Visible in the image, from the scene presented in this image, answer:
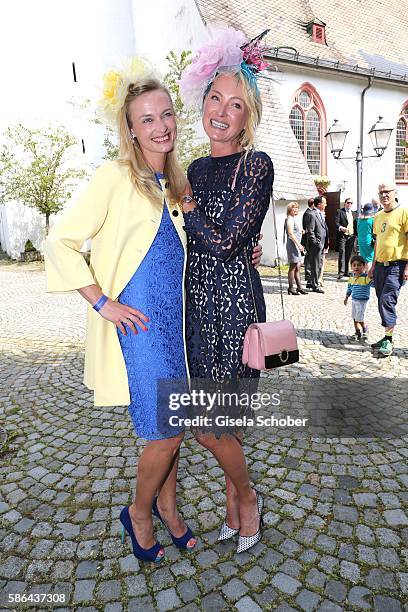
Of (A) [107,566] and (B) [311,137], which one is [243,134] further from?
(B) [311,137]

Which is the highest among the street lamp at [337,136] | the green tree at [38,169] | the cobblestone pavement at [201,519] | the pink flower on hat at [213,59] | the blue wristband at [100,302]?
the green tree at [38,169]

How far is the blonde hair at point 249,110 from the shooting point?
1.80 m

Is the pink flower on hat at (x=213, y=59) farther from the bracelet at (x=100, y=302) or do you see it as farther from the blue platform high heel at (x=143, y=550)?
the blue platform high heel at (x=143, y=550)

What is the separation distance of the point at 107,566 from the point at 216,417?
916 mm

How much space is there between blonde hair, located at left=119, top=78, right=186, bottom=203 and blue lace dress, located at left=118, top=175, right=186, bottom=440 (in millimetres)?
93

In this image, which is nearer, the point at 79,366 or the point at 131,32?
the point at 79,366

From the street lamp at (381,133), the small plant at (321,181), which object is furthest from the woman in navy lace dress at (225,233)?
the small plant at (321,181)

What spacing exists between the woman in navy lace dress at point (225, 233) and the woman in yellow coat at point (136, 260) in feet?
0.27

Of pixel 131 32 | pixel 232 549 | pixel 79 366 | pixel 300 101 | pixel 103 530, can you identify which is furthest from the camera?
pixel 131 32

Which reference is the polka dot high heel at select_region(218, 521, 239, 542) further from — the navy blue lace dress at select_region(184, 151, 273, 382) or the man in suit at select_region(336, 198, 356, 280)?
the man in suit at select_region(336, 198, 356, 280)

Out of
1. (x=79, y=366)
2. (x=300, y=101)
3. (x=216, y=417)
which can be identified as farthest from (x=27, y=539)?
(x=300, y=101)

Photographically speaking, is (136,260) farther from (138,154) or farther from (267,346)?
(267,346)

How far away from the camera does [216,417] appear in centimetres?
195

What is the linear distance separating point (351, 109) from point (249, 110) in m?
18.5
